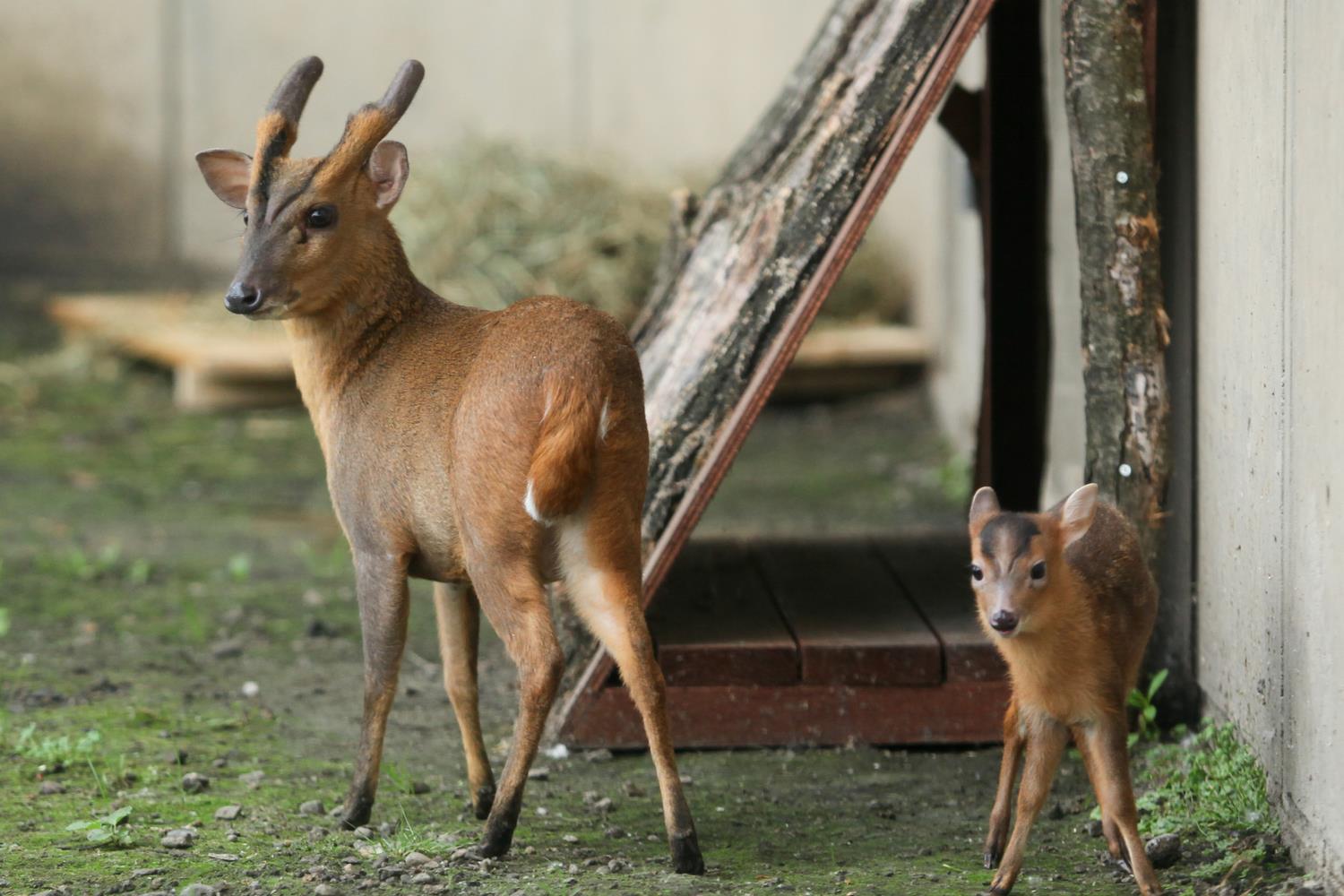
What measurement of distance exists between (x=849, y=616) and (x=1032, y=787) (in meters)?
1.49

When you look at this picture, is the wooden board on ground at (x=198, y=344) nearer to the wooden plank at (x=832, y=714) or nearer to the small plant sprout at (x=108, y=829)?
the wooden plank at (x=832, y=714)

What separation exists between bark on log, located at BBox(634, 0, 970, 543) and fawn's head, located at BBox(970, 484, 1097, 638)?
43.8 inches

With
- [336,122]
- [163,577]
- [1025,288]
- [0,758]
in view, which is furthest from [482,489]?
[336,122]

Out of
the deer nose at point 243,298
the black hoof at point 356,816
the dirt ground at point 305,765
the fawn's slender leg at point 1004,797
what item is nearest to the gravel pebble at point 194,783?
the dirt ground at point 305,765

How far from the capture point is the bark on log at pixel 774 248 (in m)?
4.09

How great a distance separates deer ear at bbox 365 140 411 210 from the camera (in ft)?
12.4

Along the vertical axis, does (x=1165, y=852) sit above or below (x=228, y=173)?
below

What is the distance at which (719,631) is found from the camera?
458 cm

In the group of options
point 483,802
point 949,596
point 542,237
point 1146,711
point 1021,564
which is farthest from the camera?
point 542,237

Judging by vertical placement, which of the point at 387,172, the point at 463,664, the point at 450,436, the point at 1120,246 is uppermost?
the point at 387,172

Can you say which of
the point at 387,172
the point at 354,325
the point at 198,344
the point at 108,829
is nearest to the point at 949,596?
the point at 354,325

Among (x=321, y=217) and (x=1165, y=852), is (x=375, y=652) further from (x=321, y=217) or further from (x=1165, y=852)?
(x=1165, y=852)

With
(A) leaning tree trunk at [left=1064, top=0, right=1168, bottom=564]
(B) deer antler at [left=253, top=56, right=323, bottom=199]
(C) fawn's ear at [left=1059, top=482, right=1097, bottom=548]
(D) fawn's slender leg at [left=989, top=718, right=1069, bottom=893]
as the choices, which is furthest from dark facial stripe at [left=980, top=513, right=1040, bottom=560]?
(B) deer antler at [left=253, top=56, right=323, bottom=199]

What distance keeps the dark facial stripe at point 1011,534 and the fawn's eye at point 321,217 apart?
1.52m
